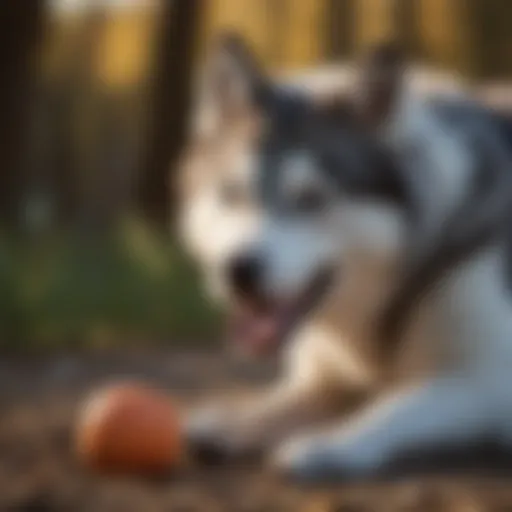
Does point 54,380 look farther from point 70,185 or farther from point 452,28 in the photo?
point 452,28

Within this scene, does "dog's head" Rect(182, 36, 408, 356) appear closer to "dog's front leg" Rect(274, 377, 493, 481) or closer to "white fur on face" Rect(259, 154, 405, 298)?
"white fur on face" Rect(259, 154, 405, 298)

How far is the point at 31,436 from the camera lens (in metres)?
1.80

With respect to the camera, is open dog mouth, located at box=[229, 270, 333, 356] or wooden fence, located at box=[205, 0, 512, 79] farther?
wooden fence, located at box=[205, 0, 512, 79]

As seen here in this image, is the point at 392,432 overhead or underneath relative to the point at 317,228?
underneath

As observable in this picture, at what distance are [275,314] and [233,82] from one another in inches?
12.6

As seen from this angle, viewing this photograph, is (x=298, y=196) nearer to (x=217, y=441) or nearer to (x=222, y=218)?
(x=222, y=218)

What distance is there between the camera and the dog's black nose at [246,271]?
5.35 feet

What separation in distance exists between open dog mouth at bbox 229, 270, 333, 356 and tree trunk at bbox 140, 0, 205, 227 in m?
0.83

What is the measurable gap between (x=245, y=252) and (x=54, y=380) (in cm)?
76

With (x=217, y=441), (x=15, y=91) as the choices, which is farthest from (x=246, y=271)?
(x=15, y=91)

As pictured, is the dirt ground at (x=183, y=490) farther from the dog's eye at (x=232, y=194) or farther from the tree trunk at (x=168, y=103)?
the tree trunk at (x=168, y=103)

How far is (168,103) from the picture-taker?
2564 mm

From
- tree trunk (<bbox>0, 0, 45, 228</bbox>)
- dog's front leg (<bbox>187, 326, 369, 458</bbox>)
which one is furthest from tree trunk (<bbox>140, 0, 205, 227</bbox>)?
dog's front leg (<bbox>187, 326, 369, 458</bbox>)

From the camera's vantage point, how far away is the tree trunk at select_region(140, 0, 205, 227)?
2537 mm
